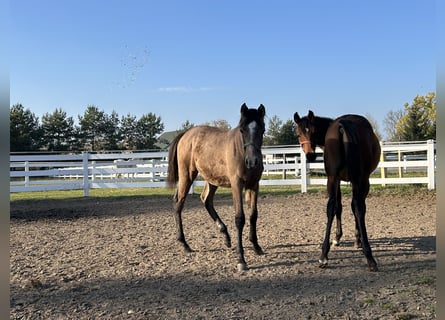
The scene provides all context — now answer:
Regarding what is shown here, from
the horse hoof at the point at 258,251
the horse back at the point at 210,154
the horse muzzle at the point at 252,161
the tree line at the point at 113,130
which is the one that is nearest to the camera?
the horse muzzle at the point at 252,161

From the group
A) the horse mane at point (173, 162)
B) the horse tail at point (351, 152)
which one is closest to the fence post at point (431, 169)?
the horse tail at point (351, 152)

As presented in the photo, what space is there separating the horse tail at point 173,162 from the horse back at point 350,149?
2.74 metres

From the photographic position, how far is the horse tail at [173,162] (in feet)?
21.8

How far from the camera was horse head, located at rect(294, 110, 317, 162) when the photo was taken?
5.53m

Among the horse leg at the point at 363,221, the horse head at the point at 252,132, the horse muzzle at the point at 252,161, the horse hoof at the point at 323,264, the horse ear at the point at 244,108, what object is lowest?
the horse hoof at the point at 323,264

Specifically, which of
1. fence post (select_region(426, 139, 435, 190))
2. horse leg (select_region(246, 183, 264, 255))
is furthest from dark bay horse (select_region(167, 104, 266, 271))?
fence post (select_region(426, 139, 435, 190))

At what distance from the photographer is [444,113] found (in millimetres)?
1182

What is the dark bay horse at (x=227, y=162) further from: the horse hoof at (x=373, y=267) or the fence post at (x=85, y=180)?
the fence post at (x=85, y=180)

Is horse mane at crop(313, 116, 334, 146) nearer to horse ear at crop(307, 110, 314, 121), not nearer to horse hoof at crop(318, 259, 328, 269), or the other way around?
horse ear at crop(307, 110, 314, 121)

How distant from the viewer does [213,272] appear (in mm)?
4824

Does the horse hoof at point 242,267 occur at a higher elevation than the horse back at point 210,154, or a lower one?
lower

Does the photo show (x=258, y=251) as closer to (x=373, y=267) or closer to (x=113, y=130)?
(x=373, y=267)

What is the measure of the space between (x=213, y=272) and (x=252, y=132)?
1862 mm

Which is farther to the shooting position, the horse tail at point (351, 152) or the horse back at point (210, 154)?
the horse back at point (210, 154)
